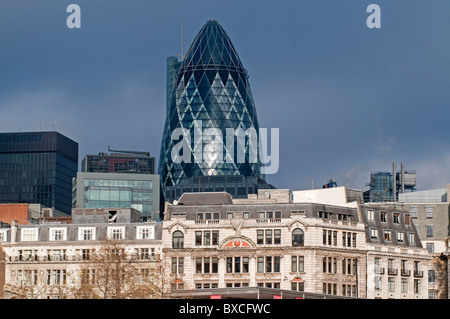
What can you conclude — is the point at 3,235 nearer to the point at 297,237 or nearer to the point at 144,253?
the point at 144,253

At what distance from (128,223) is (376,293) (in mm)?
35222

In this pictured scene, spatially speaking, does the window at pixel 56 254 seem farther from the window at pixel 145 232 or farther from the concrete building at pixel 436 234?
the concrete building at pixel 436 234

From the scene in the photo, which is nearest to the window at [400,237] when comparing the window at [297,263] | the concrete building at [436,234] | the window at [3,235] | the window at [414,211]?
the concrete building at [436,234]

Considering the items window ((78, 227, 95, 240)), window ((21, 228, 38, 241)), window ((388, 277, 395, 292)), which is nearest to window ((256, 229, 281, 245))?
window ((388, 277, 395, 292))

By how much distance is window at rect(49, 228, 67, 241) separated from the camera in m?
142

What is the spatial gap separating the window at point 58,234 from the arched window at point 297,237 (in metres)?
31.7

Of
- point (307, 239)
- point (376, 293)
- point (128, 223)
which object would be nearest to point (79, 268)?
point (128, 223)

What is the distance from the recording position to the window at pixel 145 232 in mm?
140250

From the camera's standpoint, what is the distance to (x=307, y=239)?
13438 cm

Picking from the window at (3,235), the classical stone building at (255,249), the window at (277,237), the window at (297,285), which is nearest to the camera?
the window at (297,285)

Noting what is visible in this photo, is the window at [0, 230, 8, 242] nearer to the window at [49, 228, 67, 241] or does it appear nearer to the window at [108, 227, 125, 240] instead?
the window at [49, 228, 67, 241]

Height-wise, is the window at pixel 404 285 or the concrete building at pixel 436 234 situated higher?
the concrete building at pixel 436 234
